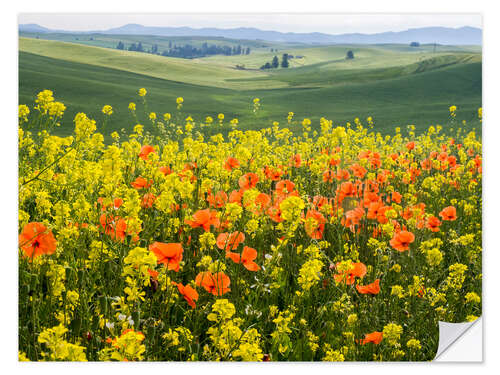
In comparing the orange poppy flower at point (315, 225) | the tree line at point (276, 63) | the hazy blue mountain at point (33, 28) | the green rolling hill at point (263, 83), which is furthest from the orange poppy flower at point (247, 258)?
the hazy blue mountain at point (33, 28)

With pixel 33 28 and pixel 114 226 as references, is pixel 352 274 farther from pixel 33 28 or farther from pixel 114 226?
pixel 33 28

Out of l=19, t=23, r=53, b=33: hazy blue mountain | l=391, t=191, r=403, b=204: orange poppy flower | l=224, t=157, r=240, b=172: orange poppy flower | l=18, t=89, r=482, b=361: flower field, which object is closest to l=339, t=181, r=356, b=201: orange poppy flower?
l=18, t=89, r=482, b=361: flower field

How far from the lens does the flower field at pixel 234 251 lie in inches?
98.0

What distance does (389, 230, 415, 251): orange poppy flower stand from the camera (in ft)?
9.66

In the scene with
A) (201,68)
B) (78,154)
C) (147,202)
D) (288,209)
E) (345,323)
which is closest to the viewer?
(288,209)

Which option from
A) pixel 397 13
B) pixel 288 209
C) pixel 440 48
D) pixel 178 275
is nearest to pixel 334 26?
pixel 397 13

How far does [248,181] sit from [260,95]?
1.07m

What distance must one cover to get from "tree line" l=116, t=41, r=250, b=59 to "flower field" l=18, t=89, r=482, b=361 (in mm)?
470

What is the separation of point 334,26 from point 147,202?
191 cm

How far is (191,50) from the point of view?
4.02 meters

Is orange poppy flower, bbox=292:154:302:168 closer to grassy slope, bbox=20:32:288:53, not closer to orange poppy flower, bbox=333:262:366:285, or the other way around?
grassy slope, bbox=20:32:288:53
